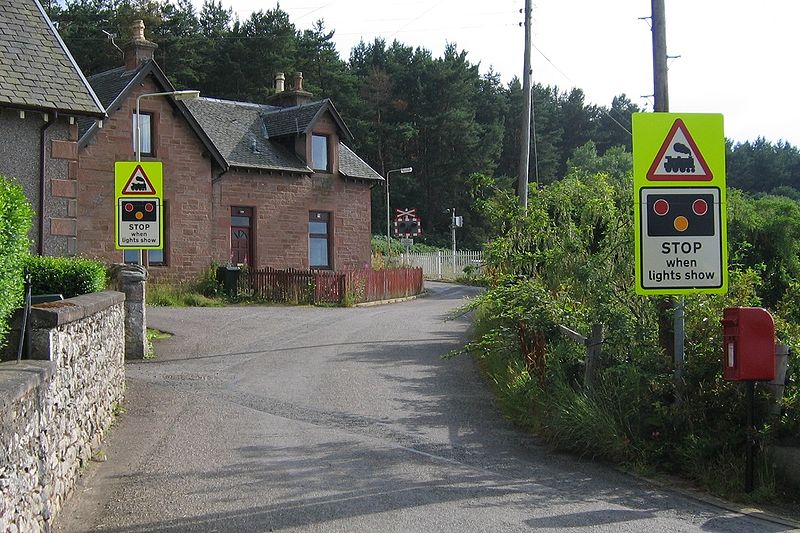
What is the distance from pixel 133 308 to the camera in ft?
48.8

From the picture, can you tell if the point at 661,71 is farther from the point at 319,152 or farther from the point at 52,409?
the point at 319,152

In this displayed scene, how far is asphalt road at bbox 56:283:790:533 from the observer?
22.4 ft

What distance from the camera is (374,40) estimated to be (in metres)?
80.6

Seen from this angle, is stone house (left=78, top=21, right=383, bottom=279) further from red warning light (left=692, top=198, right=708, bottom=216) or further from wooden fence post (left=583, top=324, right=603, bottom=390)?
red warning light (left=692, top=198, right=708, bottom=216)

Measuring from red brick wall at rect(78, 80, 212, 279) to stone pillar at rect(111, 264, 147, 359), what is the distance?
12.4 meters

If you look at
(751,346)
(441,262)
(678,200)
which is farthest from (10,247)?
(441,262)

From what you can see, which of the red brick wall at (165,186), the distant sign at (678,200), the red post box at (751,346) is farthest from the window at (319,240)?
the red post box at (751,346)

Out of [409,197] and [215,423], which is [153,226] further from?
[409,197]

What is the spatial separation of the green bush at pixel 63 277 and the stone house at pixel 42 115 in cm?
774

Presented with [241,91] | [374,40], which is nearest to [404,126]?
[241,91]

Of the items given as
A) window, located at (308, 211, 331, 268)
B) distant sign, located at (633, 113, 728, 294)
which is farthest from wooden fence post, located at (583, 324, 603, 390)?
window, located at (308, 211, 331, 268)

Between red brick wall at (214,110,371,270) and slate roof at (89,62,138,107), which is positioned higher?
slate roof at (89,62,138,107)

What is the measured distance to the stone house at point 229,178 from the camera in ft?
89.2

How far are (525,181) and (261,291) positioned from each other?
424 inches
